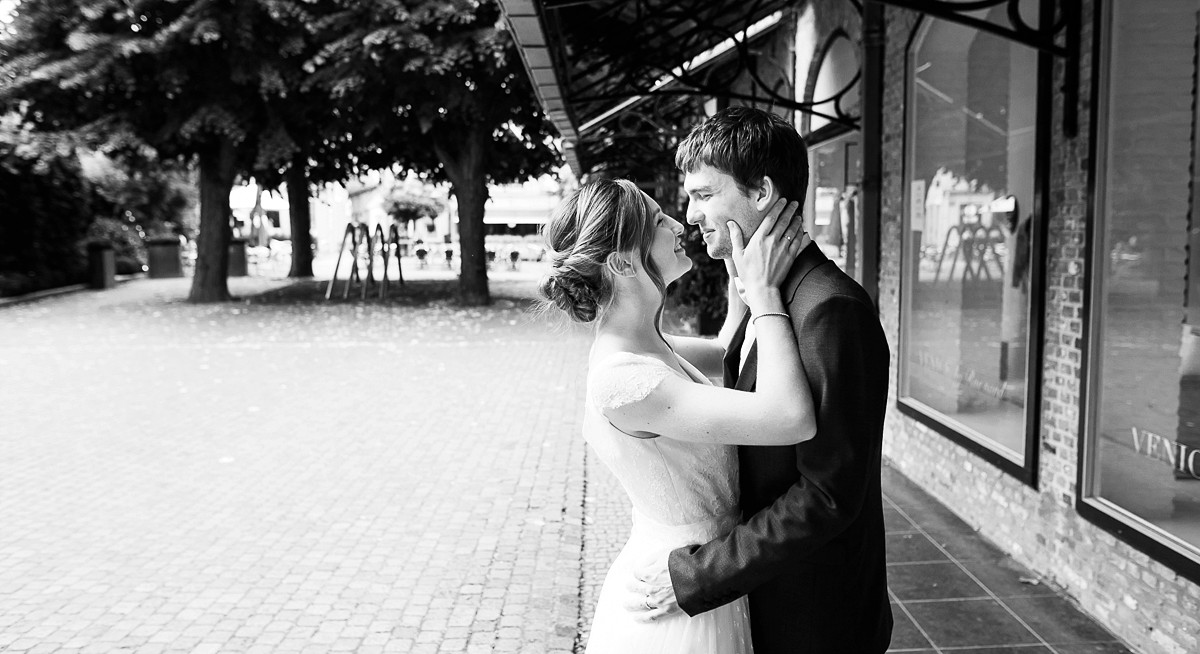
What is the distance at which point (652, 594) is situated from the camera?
1.94 metres

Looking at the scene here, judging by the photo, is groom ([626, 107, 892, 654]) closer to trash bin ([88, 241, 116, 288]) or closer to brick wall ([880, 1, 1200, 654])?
brick wall ([880, 1, 1200, 654])

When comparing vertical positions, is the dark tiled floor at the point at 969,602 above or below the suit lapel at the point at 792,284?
below

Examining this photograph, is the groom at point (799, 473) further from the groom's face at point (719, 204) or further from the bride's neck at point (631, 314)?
the bride's neck at point (631, 314)

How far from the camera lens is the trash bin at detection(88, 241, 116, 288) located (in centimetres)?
2652

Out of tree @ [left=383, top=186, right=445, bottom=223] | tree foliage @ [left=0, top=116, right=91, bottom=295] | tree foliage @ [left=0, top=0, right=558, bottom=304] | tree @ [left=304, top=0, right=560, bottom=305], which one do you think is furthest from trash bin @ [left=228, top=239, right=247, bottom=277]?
tree @ [left=304, top=0, right=560, bottom=305]

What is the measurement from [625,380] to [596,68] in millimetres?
7629

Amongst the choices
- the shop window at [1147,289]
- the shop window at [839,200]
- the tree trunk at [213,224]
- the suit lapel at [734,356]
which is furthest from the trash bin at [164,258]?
the suit lapel at [734,356]

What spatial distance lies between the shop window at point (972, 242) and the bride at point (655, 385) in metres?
3.58

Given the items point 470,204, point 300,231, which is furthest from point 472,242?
point 300,231

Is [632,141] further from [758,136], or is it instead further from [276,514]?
[758,136]

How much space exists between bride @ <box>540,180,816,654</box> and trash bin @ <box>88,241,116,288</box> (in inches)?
1094

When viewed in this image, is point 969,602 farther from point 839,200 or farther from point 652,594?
point 839,200

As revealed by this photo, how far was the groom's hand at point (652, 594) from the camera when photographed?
192 cm

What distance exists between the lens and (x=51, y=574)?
5375mm
